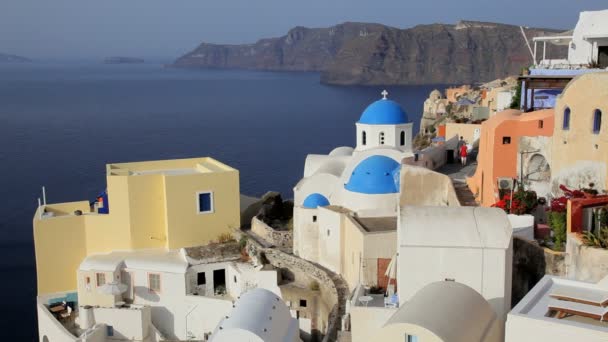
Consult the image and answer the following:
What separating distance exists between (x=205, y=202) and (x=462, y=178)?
28.5 feet

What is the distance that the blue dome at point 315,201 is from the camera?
21.2 meters

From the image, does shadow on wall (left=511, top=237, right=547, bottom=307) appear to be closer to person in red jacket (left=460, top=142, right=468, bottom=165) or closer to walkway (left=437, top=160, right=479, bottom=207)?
walkway (left=437, top=160, right=479, bottom=207)

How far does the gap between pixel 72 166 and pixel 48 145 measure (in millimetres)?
11577

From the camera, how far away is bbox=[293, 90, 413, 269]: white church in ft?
66.3

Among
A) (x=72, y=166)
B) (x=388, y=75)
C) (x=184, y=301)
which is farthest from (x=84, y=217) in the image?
(x=388, y=75)

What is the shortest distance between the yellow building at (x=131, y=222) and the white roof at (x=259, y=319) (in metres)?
7.04

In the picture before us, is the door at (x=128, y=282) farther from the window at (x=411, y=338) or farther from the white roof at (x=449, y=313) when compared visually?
the window at (x=411, y=338)

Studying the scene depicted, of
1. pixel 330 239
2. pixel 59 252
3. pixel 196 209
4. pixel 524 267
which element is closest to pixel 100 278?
pixel 59 252

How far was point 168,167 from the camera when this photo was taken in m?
25.1

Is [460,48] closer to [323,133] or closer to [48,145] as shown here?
[323,133]

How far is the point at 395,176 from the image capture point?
20.5 m

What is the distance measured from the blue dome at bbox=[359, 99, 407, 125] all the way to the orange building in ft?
17.3

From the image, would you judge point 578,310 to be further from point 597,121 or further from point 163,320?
point 163,320

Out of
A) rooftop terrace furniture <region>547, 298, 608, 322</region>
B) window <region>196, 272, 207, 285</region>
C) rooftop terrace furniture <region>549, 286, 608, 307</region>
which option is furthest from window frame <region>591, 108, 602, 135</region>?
window <region>196, 272, 207, 285</region>
